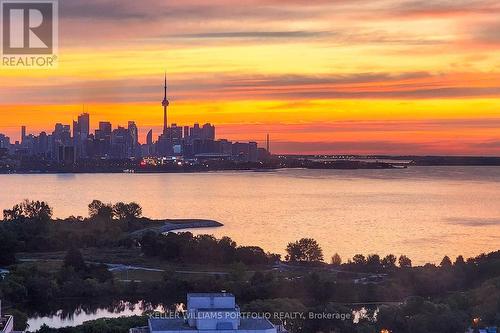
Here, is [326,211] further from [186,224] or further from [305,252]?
[305,252]

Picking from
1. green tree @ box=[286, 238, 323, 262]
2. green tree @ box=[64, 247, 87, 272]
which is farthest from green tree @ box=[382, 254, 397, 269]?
green tree @ box=[64, 247, 87, 272]

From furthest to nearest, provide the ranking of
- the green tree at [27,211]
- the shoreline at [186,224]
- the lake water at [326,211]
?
1. the shoreline at [186,224]
2. the green tree at [27,211]
3. the lake water at [326,211]

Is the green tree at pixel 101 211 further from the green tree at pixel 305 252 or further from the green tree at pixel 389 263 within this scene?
the green tree at pixel 389 263

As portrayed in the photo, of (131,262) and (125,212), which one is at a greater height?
(125,212)

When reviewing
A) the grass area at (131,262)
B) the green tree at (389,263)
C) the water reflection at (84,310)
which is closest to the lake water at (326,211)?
the green tree at (389,263)

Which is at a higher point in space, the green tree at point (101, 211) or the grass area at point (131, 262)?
the green tree at point (101, 211)

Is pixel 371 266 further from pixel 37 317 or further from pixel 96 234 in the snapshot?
pixel 96 234

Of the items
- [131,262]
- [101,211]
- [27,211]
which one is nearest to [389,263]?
[131,262]

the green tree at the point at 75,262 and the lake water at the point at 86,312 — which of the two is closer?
the lake water at the point at 86,312

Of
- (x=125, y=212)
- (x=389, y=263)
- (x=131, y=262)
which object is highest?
(x=125, y=212)
